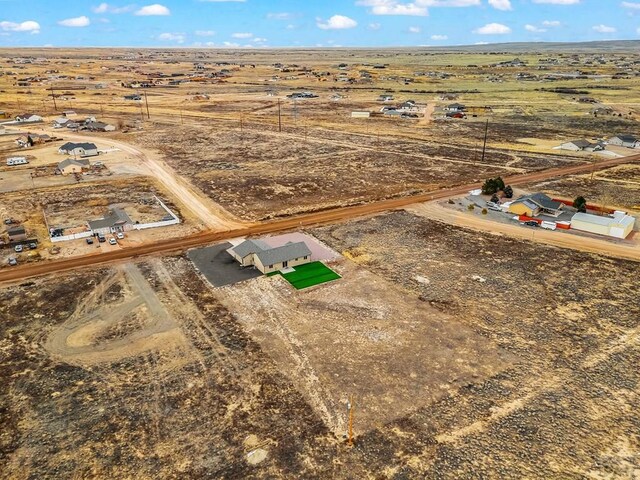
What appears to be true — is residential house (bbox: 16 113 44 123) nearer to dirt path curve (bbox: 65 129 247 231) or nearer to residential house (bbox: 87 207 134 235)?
dirt path curve (bbox: 65 129 247 231)

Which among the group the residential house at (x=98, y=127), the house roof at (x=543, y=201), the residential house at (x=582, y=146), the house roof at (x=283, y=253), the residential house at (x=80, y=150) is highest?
the residential house at (x=98, y=127)

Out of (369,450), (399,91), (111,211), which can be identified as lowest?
(369,450)

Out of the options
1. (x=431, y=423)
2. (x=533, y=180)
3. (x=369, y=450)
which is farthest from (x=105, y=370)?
(x=533, y=180)

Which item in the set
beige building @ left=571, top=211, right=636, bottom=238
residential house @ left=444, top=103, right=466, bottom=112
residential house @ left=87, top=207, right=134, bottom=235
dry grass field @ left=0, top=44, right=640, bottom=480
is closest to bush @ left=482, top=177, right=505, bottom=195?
dry grass field @ left=0, top=44, right=640, bottom=480

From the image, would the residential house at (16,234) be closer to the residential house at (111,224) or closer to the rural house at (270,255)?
the residential house at (111,224)

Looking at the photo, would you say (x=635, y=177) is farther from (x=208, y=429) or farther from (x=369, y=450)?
(x=208, y=429)

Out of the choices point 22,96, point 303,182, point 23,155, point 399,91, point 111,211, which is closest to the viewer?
point 111,211

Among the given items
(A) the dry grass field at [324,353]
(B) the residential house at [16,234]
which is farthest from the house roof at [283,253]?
(B) the residential house at [16,234]
